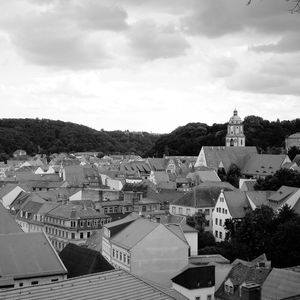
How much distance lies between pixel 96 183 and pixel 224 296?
231 feet

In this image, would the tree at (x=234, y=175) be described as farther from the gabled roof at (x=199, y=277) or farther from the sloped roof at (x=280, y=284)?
the sloped roof at (x=280, y=284)

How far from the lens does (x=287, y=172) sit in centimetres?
6712

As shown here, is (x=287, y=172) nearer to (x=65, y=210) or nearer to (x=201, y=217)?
(x=201, y=217)

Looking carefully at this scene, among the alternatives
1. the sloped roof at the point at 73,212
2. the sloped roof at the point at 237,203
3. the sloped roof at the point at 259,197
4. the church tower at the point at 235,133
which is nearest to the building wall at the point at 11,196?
the sloped roof at the point at 73,212

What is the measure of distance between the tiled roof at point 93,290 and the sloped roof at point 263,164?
82.1 meters

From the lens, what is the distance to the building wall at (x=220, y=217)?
56.1 metres

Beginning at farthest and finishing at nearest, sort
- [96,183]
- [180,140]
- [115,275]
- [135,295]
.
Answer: [180,140] < [96,183] < [115,275] < [135,295]

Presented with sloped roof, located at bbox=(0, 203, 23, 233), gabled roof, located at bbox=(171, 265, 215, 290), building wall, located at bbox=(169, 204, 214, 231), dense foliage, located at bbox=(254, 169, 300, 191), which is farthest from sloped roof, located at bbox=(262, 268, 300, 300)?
dense foliage, located at bbox=(254, 169, 300, 191)

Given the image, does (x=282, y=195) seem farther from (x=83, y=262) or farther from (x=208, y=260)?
(x=83, y=262)

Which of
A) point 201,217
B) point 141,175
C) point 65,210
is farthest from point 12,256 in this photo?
point 141,175

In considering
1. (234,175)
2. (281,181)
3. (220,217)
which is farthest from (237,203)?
(234,175)

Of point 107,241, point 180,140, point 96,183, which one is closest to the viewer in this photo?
point 107,241

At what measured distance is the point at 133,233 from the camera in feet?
128

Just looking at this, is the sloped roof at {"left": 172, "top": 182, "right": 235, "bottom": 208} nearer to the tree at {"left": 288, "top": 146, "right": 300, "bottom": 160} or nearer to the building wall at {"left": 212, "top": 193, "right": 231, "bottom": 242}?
the building wall at {"left": 212, "top": 193, "right": 231, "bottom": 242}
